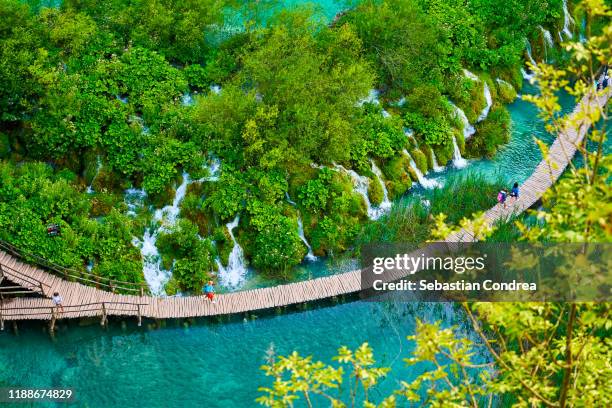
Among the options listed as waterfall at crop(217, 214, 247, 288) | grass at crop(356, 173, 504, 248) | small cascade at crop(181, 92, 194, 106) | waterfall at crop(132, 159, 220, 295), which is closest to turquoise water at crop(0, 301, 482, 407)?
waterfall at crop(132, 159, 220, 295)

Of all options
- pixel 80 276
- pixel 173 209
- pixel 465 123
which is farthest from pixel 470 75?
pixel 80 276

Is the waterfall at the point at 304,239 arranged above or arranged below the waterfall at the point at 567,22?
below

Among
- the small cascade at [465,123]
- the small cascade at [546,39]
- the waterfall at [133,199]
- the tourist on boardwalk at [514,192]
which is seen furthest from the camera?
the small cascade at [546,39]

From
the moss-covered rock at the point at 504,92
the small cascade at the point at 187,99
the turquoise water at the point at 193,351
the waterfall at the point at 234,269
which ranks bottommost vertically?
the turquoise water at the point at 193,351

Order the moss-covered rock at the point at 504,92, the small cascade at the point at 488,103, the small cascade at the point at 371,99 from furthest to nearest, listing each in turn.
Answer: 1. the moss-covered rock at the point at 504,92
2. the small cascade at the point at 488,103
3. the small cascade at the point at 371,99

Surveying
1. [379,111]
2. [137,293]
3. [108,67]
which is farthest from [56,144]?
[379,111]

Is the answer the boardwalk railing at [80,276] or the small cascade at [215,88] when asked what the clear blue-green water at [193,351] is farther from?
the small cascade at [215,88]

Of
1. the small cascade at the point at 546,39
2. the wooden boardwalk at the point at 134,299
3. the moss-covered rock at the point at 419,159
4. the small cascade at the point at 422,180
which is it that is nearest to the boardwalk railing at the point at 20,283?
the wooden boardwalk at the point at 134,299

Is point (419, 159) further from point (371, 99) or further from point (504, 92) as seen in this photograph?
point (504, 92)

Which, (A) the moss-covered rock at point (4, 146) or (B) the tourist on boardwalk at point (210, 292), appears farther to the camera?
(A) the moss-covered rock at point (4, 146)
